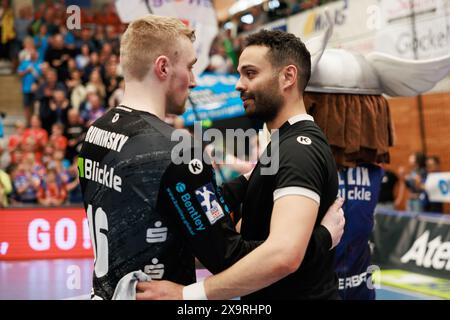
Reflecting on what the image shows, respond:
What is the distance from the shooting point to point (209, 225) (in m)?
2.24

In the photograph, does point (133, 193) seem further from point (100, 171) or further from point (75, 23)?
point (75, 23)

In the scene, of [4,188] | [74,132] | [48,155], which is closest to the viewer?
[4,188]

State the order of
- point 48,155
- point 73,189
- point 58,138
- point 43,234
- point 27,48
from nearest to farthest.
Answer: point 43,234 → point 73,189 → point 48,155 → point 58,138 → point 27,48

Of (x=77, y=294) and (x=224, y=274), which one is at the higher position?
(x=224, y=274)

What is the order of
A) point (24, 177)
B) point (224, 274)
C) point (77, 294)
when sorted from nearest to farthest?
point (224, 274)
point (77, 294)
point (24, 177)

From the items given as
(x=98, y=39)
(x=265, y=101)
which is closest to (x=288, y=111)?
(x=265, y=101)

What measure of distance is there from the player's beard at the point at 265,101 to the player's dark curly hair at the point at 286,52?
0.30 feet

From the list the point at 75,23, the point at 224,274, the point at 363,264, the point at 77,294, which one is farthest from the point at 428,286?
the point at 224,274

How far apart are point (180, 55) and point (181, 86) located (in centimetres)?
12

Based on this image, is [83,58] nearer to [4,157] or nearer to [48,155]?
[48,155]

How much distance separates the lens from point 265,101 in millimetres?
2697

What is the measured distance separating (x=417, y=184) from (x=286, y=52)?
372 inches

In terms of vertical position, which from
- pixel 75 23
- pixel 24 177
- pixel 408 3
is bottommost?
pixel 24 177

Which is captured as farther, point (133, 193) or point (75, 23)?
point (75, 23)
